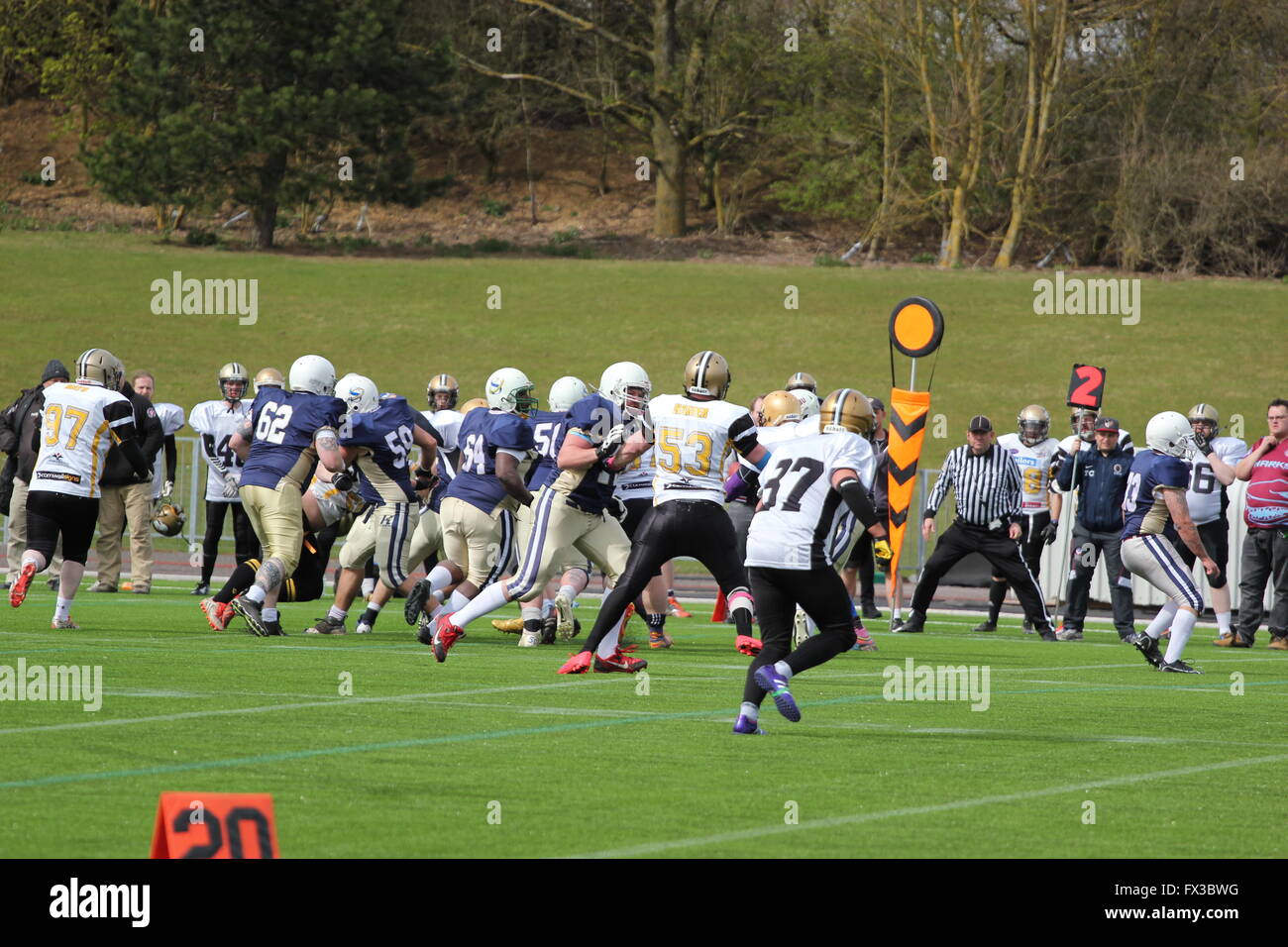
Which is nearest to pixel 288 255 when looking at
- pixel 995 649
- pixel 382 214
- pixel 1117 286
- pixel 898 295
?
pixel 382 214

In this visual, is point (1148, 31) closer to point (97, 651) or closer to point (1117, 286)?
point (1117, 286)

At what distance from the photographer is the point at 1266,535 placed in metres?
15.9

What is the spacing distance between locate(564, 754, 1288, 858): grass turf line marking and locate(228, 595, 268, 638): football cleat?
719cm

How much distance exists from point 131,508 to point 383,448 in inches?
208

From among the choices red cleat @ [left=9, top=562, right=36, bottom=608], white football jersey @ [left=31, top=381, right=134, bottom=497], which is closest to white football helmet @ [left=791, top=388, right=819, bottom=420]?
white football jersey @ [left=31, top=381, right=134, bottom=497]

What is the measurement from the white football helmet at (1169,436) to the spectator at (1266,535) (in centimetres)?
282

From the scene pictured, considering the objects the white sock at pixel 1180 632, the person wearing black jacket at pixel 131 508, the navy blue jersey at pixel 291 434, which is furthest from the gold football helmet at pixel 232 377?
the white sock at pixel 1180 632

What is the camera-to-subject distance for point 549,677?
10.8m

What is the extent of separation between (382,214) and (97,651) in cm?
4812

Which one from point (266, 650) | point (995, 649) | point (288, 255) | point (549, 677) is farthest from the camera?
point (288, 255)

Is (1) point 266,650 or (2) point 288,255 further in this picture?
(2) point 288,255

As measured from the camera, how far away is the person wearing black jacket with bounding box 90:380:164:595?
16844mm

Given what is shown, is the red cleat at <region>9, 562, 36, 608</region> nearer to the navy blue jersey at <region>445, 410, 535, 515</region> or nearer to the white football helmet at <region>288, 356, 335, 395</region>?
the white football helmet at <region>288, 356, 335, 395</region>

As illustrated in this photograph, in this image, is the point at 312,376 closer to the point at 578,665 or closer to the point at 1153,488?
the point at 578,665
